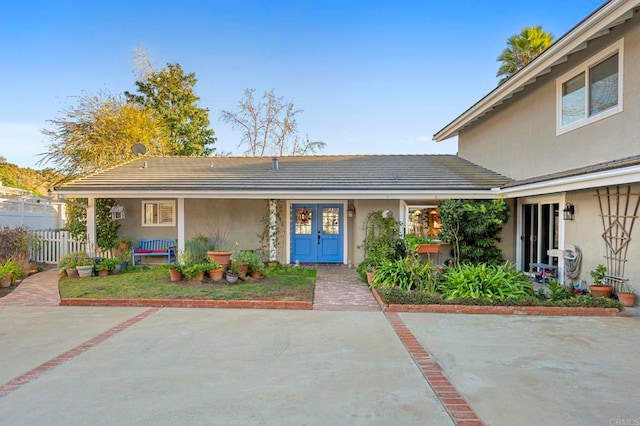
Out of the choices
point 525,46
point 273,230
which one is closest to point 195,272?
point 273,230

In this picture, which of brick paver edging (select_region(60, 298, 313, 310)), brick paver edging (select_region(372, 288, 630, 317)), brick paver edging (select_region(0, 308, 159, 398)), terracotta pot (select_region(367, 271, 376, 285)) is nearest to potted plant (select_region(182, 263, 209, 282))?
brick paver edging (select_region(60, 298, 313, 310))

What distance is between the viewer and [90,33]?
48.6 feet

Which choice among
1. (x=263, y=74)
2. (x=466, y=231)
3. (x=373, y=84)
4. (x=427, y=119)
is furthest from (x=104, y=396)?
(x=263, y=74)

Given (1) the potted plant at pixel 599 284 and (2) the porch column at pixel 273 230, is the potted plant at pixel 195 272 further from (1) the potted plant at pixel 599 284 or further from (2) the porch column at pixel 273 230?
(1) the potted plant at pixel 599 284

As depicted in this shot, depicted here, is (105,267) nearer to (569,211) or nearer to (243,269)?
(243,269)

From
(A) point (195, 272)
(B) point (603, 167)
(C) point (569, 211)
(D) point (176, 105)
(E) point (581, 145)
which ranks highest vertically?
(D) point (176, 105)

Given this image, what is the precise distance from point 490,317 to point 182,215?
30.3ft

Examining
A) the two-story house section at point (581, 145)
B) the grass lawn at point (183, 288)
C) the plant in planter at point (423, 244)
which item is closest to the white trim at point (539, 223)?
the two-story house section at point (581, 145)

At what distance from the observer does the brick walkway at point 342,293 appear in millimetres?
7352

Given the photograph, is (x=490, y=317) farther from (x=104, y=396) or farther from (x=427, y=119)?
(x=427, y=119)

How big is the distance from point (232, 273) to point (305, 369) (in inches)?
209

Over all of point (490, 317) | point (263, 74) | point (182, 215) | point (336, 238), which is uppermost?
point (263, 74)

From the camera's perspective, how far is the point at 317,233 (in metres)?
13.0

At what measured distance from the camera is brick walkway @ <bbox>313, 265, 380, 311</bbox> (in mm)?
7352
